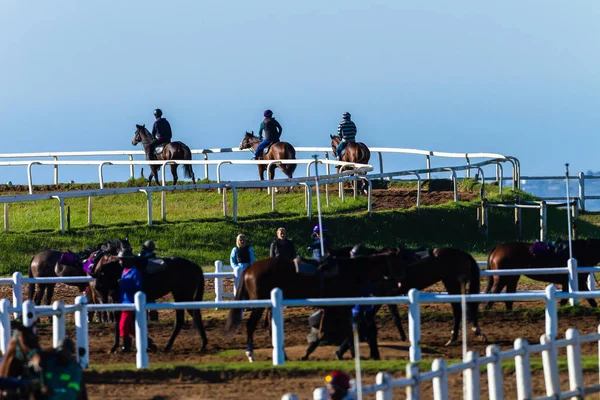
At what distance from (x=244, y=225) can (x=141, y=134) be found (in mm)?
9523

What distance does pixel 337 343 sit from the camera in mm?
18172

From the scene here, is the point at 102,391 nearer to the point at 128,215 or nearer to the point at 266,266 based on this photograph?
the point at 266,266

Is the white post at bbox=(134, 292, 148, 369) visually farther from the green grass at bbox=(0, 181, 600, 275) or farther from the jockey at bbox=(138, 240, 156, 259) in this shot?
the green grass at bbox=(0, 181, 600, 275)

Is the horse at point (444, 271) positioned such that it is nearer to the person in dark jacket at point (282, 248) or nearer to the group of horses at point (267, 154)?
the person in dark jacket at point (282, 248)

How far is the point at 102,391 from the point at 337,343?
374 centimetres

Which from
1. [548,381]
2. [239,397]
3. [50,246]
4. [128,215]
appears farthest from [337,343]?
[128,215]

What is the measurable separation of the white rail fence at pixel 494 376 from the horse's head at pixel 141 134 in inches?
965

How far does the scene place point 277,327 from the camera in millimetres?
16984

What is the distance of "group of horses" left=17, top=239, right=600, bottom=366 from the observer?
18.6 metres

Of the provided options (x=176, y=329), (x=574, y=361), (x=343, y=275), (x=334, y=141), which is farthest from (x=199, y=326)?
(x=334, y=141)

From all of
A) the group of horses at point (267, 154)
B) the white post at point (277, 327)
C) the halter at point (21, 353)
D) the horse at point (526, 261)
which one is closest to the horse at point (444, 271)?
the horse at point (526, 261)

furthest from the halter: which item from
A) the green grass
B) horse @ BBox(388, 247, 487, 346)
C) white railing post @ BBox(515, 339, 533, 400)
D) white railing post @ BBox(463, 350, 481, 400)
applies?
the green grass

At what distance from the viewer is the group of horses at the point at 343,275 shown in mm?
18594

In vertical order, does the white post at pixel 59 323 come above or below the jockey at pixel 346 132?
below
